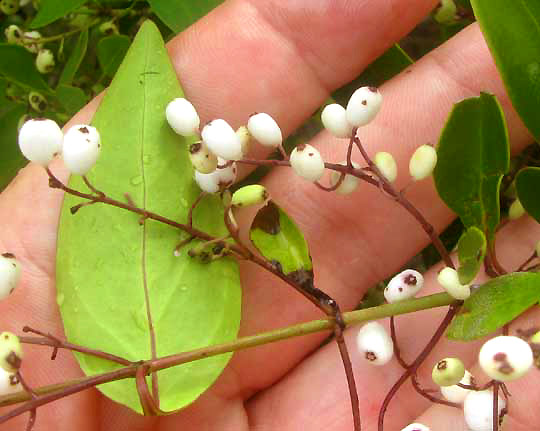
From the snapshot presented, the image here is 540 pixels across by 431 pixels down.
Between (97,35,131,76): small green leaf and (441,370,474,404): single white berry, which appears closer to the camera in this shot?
(441,370,474,404): single white berry

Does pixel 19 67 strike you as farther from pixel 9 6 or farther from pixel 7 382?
pixel 7 382

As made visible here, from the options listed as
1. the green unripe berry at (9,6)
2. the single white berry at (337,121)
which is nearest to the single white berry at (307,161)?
the single white berry at (337,121)

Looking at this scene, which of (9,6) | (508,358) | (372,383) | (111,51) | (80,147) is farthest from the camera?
(9,6)

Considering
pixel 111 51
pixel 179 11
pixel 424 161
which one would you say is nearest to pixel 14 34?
pixel 111 51

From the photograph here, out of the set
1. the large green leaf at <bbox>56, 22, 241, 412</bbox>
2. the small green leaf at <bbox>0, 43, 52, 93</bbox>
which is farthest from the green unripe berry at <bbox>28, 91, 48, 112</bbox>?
the large green leaf at <bbox>56, 22, 241, 412</bbox>

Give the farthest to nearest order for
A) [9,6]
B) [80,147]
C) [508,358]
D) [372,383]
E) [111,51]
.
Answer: [9,6] → [111,51] → [372,383] → [80,147] → [508,358]

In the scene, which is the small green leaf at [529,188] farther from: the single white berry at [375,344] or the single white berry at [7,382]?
the single white berry at [7,382]

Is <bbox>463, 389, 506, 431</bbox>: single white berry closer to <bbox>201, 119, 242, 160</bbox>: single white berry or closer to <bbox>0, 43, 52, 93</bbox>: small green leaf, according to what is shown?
<bbox>201, 119, 242, 160</bbox>: single white berry
